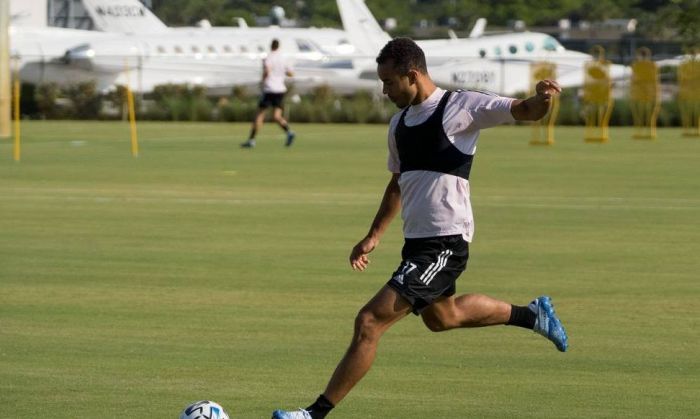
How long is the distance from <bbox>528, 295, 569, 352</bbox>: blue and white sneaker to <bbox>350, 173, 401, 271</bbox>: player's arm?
1.02 metres

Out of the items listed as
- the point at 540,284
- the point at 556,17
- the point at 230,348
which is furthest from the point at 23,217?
the point at 556,17

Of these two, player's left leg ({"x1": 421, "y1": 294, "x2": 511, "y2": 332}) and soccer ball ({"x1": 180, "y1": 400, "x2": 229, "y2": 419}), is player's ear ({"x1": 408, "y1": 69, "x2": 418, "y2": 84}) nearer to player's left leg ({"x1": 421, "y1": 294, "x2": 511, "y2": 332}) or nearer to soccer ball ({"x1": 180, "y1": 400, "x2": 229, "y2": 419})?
player's left leg ({"x1": 421, "y1": 294, "x2": 511, "y2": 332})

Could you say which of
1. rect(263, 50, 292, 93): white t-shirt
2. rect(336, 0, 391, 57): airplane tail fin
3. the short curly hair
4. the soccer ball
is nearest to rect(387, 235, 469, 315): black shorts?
the short curly hair

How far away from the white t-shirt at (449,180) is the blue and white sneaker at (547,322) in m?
0.95

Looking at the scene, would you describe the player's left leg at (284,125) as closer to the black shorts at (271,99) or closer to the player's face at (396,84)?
the black shorts at (271,99)

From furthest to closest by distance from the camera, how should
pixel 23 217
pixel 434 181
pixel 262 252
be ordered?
1. pixel 23 217
2. pixel 262 252
3. pixel 434 181

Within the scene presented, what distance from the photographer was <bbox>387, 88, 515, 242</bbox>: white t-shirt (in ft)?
27.8

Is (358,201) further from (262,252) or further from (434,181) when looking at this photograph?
(434,181)

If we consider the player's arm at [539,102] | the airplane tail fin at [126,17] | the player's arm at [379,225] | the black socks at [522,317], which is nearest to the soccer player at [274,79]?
the black socks at [522,317]

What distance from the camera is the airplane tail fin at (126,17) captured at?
236 feet

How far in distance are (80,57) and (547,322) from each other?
52.1 m

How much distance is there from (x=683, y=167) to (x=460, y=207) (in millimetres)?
20431

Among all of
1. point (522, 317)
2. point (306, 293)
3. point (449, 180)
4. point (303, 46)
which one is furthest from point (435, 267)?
point (303, 46)

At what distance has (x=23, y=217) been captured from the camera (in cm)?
1941
